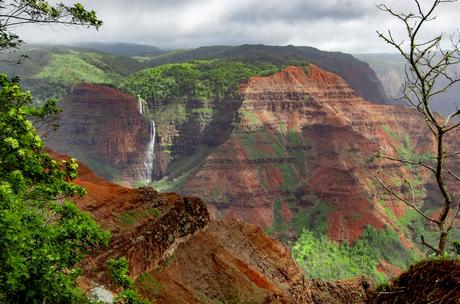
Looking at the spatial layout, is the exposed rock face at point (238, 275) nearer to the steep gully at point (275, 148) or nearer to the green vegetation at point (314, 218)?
the steep gully at point (275, 148)

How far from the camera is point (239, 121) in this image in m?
169

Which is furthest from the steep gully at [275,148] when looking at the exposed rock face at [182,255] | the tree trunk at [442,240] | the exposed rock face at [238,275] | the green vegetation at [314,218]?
the tree trunk at [442,240]

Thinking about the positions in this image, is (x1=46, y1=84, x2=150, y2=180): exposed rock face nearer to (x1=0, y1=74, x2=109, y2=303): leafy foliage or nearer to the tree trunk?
(x1=0, y1=74, x2=109, y2=303): leafy foliage

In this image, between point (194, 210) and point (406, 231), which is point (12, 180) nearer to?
point (194, 210)

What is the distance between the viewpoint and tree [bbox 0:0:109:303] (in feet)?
47.7

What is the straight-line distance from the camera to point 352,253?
131 metres

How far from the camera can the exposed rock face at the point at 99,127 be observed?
191875 mm

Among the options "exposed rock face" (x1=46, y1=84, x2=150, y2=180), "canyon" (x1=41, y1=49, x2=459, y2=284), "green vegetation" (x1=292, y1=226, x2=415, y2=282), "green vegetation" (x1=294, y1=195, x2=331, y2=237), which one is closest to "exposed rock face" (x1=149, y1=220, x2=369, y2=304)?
"green vegetation" (x1=292, y1=226, x2=415, y2=282)

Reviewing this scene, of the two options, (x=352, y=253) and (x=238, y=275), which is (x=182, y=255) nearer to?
(x=238, y=275)

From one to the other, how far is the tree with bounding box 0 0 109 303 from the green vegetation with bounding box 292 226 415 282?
10464cm

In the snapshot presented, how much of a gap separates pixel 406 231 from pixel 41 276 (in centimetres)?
15251

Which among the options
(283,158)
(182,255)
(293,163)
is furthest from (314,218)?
(182,255)

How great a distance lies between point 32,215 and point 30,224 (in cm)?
41

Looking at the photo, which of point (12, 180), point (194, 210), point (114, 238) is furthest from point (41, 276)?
point (194, 210)
